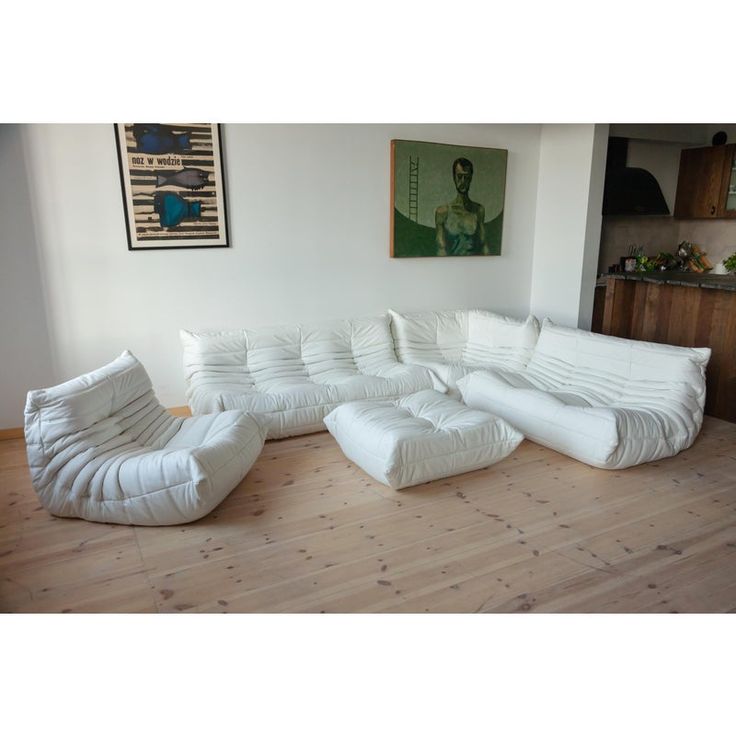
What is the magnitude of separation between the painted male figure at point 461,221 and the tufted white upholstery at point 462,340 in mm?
617

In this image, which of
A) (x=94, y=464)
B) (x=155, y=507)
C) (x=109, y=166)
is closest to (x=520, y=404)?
(x=155, y=507)

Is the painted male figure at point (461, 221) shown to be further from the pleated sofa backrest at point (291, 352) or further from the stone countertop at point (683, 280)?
the stone countertop at point (683, 280)

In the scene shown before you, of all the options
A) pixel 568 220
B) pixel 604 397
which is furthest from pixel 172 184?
pixel 568 220

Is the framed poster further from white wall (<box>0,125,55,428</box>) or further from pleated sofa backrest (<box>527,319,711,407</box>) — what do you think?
pleated sofa backrest (<box>527,319,711,407</box>)

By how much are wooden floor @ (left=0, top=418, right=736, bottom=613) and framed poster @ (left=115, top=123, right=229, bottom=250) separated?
1791 mm

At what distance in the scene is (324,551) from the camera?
102 inches

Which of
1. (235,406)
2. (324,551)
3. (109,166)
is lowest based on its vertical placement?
(324,551)

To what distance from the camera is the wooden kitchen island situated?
13.4 ft

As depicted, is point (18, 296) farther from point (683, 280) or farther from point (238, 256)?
point (683, 280)

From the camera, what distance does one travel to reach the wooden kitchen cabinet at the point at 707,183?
18.6 feet

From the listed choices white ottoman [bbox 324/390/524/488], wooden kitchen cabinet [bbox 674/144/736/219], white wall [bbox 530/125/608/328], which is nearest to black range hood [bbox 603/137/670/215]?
wooden kitchen cabinet [bbox 674/144/736/219]
